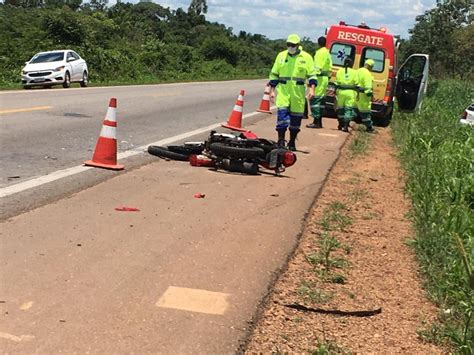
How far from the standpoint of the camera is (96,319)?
3486 millimetres

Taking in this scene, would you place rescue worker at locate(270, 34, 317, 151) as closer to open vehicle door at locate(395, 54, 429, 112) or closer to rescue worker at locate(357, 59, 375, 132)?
rescue worker at locate(357, 59, 375, 132)

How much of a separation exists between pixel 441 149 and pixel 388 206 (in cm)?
256

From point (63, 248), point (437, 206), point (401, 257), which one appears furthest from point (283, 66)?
point (63, 248)

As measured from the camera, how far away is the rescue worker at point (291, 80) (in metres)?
9.54

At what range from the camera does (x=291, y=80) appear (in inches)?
377

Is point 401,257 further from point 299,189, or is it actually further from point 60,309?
point 60,309

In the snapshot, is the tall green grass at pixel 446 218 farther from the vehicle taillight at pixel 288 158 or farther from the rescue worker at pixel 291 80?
the rescue worker at pixel 291 80

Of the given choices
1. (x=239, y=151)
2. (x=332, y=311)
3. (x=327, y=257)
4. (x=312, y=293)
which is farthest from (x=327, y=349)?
(x=239, y=151)

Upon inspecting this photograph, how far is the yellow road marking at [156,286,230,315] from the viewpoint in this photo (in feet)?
12.3

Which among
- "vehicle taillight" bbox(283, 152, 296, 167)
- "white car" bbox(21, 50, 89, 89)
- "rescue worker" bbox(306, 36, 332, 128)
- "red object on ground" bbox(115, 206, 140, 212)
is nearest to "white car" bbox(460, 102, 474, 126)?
"rescue worker" bbox(306, 36, 332, 128)

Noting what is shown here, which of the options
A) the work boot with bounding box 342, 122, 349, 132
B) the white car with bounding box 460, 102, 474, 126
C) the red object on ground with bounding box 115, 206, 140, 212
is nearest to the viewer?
the red object on ground with bounding box 115, 206, 140, 212

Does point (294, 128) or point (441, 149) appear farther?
point (294, 128)

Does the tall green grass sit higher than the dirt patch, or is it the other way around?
the tall green grass

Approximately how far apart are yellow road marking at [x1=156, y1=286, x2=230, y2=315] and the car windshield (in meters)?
21.4
